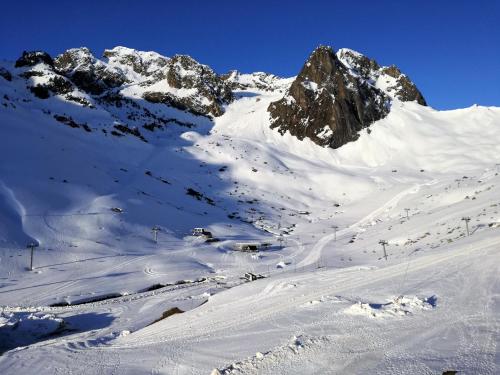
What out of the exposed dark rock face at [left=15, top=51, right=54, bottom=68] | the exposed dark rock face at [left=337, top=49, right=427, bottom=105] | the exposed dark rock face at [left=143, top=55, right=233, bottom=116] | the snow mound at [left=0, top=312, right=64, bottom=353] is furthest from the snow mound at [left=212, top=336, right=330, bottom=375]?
the exposed dark rock face at [left=15, top=51, right=54, bottom=68]

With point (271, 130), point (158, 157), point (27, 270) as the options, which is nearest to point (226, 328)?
point (27, 270)

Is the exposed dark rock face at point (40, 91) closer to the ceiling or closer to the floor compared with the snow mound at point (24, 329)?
closer to the ceiling

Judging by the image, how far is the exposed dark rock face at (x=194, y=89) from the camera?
150875 millimetres

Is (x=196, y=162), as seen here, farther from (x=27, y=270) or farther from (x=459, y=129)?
(x=459, y=129)

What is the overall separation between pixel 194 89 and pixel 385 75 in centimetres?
7125

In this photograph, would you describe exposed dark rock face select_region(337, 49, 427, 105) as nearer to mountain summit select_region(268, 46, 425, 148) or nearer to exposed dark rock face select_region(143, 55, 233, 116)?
mountain summit select_region(268, 46, 425, 148)

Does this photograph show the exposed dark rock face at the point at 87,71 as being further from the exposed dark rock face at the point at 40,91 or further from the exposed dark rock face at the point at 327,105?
the exposed dark rock face at the point at 327,105

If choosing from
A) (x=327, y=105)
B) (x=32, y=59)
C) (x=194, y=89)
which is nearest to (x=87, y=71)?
(x=32, y=59)

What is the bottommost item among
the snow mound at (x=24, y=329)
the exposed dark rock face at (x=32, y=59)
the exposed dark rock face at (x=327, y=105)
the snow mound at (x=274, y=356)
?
the snow mound at (x=24, y=329)

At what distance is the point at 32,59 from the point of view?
135 metres

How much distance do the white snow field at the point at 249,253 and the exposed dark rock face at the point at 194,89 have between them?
24.4m

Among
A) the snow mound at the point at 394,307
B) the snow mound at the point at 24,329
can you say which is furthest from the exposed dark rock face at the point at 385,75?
the snow mound at the point at 394,307

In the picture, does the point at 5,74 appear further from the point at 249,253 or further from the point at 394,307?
the point at 394,307

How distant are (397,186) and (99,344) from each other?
259 ft
